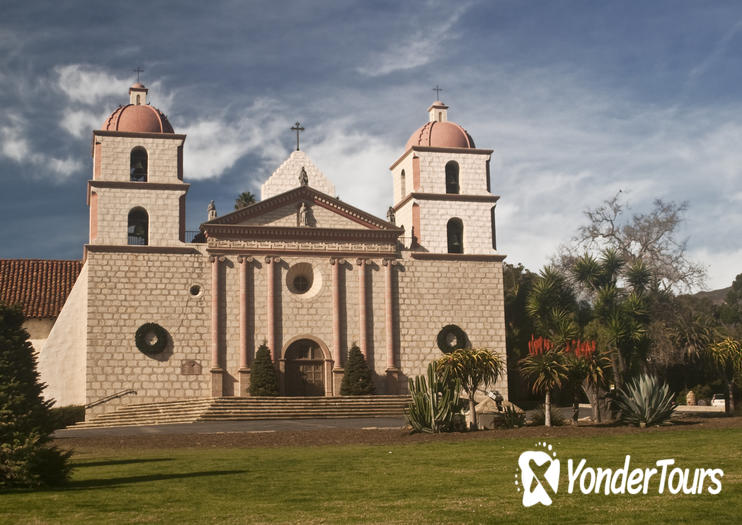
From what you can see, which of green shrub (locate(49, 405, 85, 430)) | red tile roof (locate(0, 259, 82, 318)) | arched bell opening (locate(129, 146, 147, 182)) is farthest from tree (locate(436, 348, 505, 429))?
red tile roof (locate(0, 259, 82, 318))

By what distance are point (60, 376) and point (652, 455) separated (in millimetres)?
28404

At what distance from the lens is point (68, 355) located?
39.0 meters

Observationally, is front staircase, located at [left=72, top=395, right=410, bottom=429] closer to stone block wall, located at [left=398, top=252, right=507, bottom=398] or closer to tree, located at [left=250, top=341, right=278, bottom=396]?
tree, located at [left=250, top=341, right=278, bottom=396]

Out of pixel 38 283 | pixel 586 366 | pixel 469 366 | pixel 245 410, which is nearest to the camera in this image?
pixel 586 366

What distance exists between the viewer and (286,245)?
40.5 m

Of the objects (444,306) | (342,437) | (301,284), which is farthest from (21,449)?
(444,306)

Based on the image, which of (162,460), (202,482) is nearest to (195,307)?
(162,460)

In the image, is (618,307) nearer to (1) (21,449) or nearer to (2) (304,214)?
(2) (304,214)

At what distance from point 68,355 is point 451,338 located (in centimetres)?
1632

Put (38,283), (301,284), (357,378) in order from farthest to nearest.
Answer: (38,283) < (301,284) < (357,378)

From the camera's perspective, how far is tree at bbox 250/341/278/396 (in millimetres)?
38062

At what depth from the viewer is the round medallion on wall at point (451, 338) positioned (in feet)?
135

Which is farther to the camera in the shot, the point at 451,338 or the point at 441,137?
the point at 441,137

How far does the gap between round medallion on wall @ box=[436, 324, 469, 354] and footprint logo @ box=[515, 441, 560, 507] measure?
907 inches
